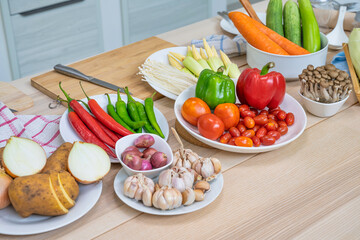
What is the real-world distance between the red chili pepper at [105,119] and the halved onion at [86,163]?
203 millimetres

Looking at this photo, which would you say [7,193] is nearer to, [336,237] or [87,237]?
[87,237]

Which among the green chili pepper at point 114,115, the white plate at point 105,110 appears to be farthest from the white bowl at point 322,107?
the green chili pepper at point 114,115

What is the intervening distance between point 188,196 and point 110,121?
0.39 metres

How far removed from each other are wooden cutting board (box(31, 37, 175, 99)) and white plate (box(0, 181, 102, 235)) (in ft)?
1.85

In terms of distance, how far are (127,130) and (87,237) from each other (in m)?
0.37

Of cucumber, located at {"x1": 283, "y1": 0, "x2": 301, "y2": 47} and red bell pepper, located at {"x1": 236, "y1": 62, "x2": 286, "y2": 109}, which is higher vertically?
cucumber, located at {"x1": 283, "y1": 0, "x2": 301, "y2": 47}

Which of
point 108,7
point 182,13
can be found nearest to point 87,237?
point 108,7

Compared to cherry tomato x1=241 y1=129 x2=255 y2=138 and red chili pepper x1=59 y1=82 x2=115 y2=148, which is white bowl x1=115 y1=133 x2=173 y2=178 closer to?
red chili pepper x1=59 y1=82 x2=115 y2=148

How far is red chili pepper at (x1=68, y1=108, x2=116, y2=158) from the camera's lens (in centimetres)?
121

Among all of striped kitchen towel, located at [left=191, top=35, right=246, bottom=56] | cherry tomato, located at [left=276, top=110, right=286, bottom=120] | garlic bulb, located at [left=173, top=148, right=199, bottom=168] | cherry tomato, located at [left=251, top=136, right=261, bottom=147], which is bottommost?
cherry tomato, located at [left=251, top=136, right=261, bottom=147]

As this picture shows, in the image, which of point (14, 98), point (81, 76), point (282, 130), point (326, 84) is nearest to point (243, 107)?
point (282, 130)

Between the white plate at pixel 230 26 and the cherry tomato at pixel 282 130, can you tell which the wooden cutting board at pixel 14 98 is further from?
the white plate at pixel 230 26

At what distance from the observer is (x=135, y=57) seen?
1.75 metres

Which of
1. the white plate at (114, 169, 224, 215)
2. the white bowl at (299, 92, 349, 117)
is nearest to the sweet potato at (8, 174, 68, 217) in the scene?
the white plate at (114, 169, 224, 215)
